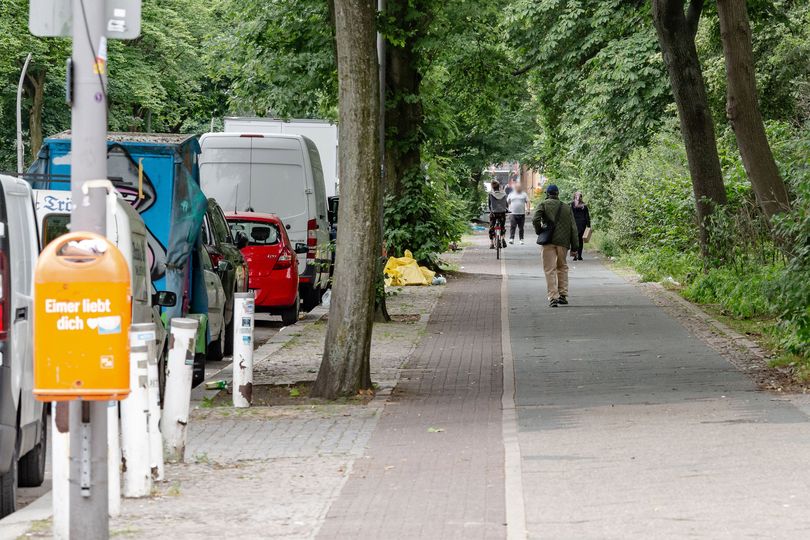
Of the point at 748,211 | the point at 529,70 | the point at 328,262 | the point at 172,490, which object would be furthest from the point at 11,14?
the point at 172,490

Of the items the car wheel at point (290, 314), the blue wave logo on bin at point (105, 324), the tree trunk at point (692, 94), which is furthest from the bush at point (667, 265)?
the blue wave logo on bin at point (105, 324)

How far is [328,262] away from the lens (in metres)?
22.9

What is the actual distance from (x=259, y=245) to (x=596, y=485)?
12715 mm

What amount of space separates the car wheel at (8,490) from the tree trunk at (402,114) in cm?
1695

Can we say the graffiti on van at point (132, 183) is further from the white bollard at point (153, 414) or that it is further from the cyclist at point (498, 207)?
the cyclist at point (498, 207)

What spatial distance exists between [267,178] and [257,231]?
2.74 metres

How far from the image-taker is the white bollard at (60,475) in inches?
267

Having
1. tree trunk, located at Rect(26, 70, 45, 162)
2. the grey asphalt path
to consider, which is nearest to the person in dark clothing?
the grey asphalt path

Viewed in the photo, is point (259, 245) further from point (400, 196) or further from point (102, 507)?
point (102, 507)

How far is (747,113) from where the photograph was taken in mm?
19047

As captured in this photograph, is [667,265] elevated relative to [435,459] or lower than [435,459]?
elevated

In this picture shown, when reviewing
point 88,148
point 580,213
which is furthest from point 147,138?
point 580,213

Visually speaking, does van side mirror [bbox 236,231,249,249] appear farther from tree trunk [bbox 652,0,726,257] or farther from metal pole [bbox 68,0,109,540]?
metal pole [bbox 68,0,109,540]

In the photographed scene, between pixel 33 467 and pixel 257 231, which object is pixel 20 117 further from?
pixel 33 467
